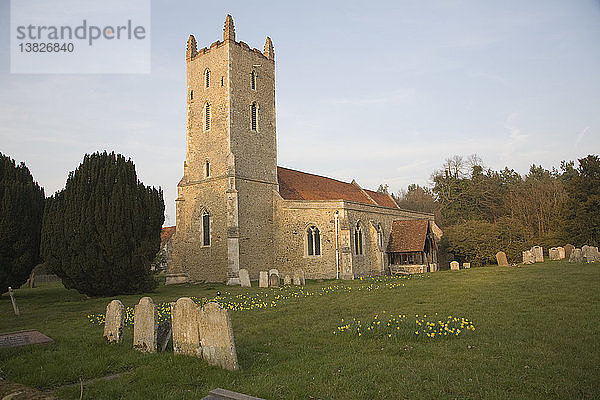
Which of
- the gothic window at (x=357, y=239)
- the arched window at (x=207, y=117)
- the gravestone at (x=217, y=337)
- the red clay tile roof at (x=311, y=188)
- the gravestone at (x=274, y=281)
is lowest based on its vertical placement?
the gravestone at (x=274, y=281)

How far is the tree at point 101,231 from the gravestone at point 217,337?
519 inches

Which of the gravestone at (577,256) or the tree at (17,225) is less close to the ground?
the tree at (17,225)

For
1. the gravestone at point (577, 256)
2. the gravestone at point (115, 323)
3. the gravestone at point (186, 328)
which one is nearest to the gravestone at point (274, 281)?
the gravestone at point (115, 323)

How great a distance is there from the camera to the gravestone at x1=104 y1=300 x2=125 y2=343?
8320mm

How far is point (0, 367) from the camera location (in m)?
6.66

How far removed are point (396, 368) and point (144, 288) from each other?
54.1ft

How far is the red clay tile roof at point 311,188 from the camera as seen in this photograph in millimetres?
30734

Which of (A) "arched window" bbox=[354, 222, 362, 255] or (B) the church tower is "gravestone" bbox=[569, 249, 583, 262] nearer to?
(A) "arched window" bbox=[354, 222, 362, 255]

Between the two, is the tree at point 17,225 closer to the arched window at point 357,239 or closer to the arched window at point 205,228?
the arched window at point 205,228

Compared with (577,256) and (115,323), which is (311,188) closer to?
(577,256)

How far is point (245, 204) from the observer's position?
2669 cm

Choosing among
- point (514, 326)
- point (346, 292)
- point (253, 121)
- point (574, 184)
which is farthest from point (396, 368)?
point (574, 184)

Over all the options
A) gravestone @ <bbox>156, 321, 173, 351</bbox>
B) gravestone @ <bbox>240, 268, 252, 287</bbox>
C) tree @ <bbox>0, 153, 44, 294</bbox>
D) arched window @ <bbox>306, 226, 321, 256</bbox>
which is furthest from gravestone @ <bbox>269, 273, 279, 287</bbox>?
gravestone @ <bbox>156, 321, 173, 351</bbox>

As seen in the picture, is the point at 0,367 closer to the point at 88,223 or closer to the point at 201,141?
the point at 88,223
